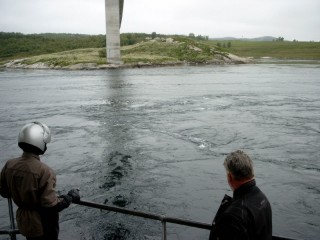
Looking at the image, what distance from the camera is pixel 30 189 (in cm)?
409

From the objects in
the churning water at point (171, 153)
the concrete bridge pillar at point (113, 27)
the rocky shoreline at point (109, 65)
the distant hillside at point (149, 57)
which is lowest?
the churning water at point (171, 153)

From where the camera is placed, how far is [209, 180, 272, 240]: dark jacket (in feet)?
10.4

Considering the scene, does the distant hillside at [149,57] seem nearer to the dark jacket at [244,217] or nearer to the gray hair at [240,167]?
the gray hair at [240,167]

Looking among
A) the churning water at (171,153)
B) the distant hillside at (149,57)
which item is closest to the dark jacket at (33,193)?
the churning water at (171,153)

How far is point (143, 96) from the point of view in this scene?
3362 cm

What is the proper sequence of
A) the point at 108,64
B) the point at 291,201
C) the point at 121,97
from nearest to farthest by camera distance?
1. the point at 291,201
2. the point at 121,97
3. the point at 108,64

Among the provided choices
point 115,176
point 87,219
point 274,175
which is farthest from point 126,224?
point 274,175

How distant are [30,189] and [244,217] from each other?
2.41m

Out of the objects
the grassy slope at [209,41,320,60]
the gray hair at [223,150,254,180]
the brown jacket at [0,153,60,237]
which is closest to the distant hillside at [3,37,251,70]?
the grassy slope at [209,41,320,60]

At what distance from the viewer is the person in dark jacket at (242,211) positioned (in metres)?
3.17

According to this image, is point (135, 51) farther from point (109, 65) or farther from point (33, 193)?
point (33, 193)

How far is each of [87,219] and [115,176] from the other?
131 inches

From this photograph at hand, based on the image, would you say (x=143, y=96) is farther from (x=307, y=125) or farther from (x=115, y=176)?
(x=115, y=176)

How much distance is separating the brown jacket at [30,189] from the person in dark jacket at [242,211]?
199 cm
